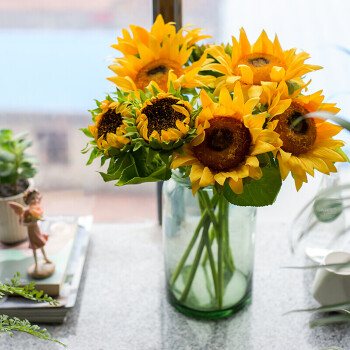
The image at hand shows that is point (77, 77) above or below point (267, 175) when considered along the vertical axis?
above

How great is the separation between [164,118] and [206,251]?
296 millimetres

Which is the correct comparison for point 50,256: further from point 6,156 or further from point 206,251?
point 206,251

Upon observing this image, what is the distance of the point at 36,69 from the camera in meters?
1.12

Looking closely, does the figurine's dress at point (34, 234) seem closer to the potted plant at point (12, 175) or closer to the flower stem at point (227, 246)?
the potted plant at point (12, 175)

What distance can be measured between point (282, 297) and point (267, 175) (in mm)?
363

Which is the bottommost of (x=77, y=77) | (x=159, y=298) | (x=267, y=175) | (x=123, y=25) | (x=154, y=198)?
(x=159, y=298)

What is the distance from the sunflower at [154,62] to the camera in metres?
0.79

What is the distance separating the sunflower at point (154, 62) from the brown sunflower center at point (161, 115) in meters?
0.09

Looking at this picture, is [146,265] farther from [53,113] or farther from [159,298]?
[53,113]

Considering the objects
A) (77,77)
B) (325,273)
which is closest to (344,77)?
(325,273)

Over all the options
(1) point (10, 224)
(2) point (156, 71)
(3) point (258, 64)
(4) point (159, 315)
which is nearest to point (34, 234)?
(1) point (10, 224)

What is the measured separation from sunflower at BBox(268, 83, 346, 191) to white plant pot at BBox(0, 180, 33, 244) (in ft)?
1.81

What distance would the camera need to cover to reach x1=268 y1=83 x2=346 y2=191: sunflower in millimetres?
700

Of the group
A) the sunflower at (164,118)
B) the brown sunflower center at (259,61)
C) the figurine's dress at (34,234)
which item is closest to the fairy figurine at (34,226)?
the figurine's dress at (34,234)
